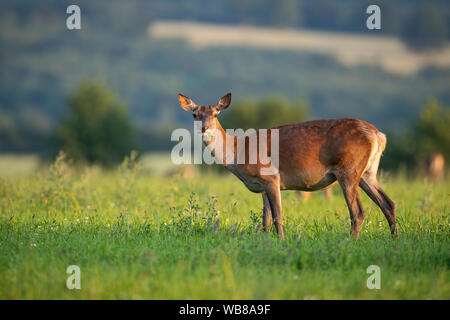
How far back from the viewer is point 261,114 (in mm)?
48531

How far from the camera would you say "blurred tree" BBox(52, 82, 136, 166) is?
41531 millimetres

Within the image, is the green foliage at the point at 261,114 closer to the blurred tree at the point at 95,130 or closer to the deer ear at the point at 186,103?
the blurred tree at the point at 95,130

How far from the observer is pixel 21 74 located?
13400 cm

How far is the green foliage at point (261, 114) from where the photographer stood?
46938 millimetres

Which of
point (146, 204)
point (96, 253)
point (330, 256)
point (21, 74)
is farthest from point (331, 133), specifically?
point (21, 74)

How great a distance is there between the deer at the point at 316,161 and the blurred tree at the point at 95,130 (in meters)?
32.8

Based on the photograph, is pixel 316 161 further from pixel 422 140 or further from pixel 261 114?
pixel 261 114

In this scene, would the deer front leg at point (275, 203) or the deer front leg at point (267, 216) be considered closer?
the deer front leg at point (275, 203)

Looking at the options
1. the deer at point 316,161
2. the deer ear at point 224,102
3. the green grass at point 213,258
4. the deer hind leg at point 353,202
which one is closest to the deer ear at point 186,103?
the deer at point 316,161

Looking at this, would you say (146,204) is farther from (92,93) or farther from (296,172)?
(92,93)

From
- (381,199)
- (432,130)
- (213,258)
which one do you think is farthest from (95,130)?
(213,258)

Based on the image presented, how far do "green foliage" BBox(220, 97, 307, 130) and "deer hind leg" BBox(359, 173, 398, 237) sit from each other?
37072 mm

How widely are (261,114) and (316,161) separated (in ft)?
133

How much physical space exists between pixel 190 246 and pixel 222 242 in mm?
428
